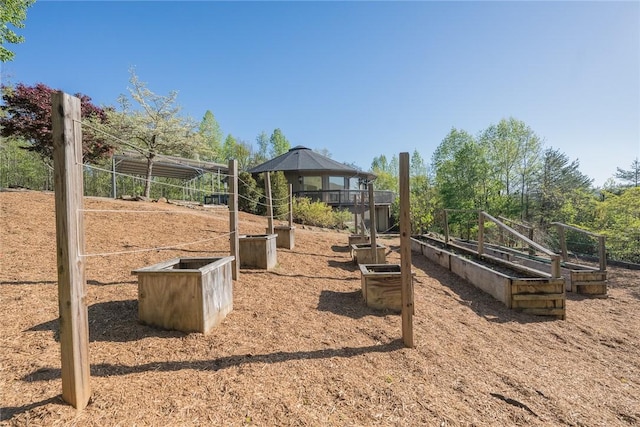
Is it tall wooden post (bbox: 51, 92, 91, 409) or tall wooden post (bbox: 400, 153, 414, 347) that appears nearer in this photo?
tall wooden post (bbox: 51, 92, 91, 409)

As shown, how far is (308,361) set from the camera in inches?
98.0

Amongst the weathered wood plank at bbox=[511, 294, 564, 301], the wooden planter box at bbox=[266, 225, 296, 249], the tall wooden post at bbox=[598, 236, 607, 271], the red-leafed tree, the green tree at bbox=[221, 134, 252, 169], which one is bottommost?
the weathered wood plank at bbox=[511, 294, 564, 301]

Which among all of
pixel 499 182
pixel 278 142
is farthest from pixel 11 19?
pixel 278 142

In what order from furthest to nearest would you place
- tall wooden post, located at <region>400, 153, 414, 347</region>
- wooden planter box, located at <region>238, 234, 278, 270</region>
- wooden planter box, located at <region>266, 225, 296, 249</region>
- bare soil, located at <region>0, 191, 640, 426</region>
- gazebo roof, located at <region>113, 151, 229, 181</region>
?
gazebo roof, located at <region>113, 151, 229, 181</region> < wooden planter box, located at <region>266, 225, 296, 249</region> < wooden planter box, located at <region>238, 234, 278, 270</region> < tall wooden post, located at <region>400, 153, 414, 347</region> < bare soil, located at <region>0, 191, 640, 426</region>

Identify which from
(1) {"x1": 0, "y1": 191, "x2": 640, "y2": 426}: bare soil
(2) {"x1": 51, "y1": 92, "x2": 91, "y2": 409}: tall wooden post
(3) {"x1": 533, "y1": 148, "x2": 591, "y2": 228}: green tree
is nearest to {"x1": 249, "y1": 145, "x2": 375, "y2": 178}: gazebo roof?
(3) {"x1": 533, "y1": 148, "x2": 591, "y2": 228}: green tree

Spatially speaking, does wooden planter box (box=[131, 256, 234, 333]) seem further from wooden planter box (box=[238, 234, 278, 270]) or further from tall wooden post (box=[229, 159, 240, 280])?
wooden planter box (box=[238, 234, 278, 270])

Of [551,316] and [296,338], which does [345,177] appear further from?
[296,338]

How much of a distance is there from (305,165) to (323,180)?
1.67 m

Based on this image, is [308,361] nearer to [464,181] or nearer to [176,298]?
[176,298]

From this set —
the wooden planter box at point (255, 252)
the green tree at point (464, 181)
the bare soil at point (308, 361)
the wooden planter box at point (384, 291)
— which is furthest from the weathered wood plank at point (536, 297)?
the green tree at point (464, 181)

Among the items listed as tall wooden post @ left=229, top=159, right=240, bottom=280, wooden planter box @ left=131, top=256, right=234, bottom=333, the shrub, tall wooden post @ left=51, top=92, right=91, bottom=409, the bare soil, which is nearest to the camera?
tall wooden post @ left=51, top=92, right=91, bottom=409

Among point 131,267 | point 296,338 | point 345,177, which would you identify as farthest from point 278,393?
point 345,177

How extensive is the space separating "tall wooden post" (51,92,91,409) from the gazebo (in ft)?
55.0

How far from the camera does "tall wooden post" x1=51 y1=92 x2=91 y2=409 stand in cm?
166
